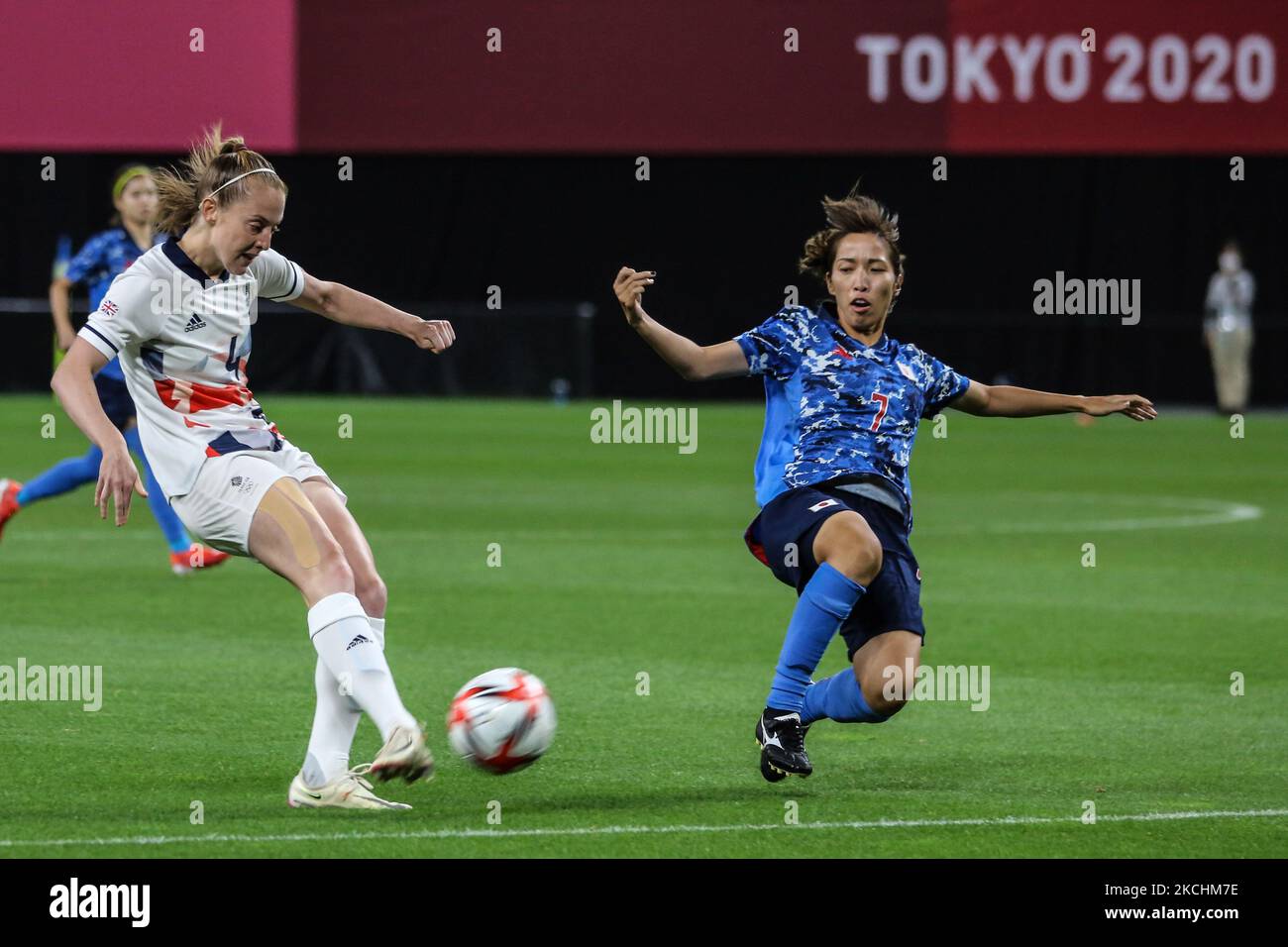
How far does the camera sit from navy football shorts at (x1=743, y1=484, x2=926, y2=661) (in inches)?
293

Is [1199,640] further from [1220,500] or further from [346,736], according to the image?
[1220,500]

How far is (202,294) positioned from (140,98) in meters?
20.3

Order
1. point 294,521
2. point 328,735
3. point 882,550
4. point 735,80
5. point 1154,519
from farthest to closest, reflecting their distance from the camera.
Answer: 1. point 735,80
2. point 1154,519
3. point 882,550
4. point 328,735
5. point 294,521

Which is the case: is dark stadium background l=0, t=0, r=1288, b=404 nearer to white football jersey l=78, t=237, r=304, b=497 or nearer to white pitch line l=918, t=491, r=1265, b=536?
white pitch line l=918, t=491, r=1265, b=536

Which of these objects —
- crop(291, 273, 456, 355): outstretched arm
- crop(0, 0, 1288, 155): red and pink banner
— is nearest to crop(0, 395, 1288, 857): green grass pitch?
crop(291, 273, 456, 355): outstretched arm

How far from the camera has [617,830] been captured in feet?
21.6

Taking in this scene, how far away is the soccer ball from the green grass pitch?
0.18m

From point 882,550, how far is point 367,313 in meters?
1.87

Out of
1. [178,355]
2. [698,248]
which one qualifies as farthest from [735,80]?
[178,355]

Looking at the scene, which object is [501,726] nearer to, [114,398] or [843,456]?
[843,456]

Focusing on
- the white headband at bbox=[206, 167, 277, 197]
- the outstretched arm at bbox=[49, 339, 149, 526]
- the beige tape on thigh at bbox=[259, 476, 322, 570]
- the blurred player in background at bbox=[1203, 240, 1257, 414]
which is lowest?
the beige tape on thigh at bbox=[259, 476, 322, 570]

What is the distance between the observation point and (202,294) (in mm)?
6965

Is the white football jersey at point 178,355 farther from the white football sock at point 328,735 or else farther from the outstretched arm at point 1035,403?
the outstretched arm at point 1035,403
